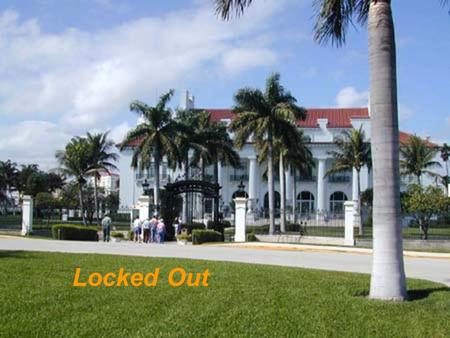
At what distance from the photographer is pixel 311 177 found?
3191 inches

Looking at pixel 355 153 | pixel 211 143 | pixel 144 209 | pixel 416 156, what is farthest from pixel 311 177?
pixel 144 209

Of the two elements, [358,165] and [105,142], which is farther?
[105,142]

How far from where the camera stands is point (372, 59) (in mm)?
10680

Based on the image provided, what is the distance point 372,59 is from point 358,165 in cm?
4336

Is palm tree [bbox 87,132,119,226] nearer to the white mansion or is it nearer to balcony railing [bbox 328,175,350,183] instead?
the white mansion

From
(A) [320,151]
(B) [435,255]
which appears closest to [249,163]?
(A) [320,151]

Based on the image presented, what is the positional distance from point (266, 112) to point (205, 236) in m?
12.8

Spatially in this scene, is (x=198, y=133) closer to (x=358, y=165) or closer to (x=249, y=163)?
(x=358, y=165)

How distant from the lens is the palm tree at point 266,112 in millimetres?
39844

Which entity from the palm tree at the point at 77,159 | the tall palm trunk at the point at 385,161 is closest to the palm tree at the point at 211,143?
the palm tree at the point at 77,159

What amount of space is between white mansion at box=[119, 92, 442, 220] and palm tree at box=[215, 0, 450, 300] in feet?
216

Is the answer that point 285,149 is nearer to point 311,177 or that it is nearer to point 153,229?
point 153,229

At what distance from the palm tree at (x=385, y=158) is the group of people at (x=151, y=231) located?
2179 centimetres

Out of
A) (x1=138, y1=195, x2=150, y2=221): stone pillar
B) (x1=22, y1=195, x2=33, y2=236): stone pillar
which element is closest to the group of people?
(x1=138, y1=195, x2=150, y2=221): stone pillar
